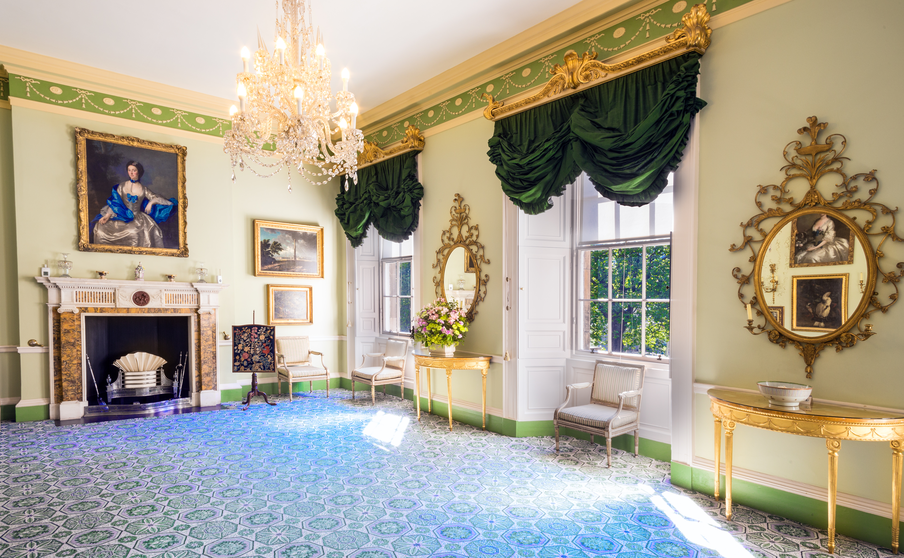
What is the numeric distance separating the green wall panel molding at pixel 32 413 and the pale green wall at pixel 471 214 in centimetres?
493

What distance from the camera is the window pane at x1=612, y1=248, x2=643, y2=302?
5402mm

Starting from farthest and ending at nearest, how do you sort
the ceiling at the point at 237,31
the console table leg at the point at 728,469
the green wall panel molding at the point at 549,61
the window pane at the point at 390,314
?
the window pane at the point at 390,314
the ceiling at the point at 237,31
the green wall panel molding at the point at 549,61
the console table leg at the point at 728,469

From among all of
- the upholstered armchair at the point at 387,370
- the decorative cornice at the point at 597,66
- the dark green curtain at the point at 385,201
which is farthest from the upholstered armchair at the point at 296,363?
the decorative cornice at the point at 597,66

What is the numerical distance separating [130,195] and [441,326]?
4.68 meters

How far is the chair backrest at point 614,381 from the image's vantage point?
4969mm

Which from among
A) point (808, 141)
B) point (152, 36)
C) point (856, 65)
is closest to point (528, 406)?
point (808, 141)

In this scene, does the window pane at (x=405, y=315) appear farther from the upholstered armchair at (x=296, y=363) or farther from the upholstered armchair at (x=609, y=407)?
the upholstered armchair at (x=609, y=407)

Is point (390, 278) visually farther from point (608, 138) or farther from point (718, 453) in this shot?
point (718, 453)

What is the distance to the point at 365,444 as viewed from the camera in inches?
209

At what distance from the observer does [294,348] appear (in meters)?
8.05

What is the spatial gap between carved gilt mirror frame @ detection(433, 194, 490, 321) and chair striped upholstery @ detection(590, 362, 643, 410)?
1.65 metres

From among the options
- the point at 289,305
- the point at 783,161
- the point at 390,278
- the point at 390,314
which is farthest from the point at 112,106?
the point at 783,161

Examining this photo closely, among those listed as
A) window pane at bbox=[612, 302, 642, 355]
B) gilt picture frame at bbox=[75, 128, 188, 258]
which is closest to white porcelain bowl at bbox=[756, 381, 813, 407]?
window pane at bbox=[612, 302, 642, 355]

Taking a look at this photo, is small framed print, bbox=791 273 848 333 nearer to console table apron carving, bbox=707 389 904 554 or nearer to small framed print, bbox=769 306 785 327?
small framed print, bbox=769 306 785 327
